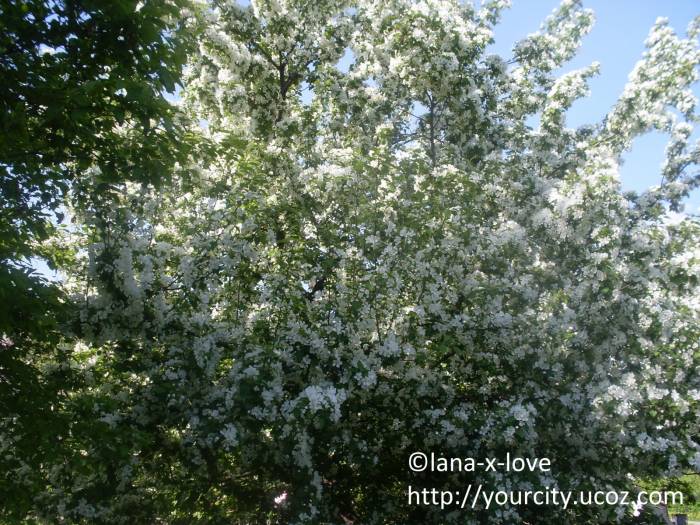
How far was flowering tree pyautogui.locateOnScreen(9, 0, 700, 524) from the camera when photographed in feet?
19.6

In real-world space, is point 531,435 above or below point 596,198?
below

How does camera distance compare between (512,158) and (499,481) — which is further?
(512,158)

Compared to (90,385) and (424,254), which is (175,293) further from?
(424,254)

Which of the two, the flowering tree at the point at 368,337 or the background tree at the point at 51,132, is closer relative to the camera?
the background tree at the point at 51,132

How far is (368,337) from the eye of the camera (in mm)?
6656

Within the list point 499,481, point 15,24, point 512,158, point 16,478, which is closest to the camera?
point 15,24

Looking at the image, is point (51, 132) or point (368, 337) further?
point (368, 337)

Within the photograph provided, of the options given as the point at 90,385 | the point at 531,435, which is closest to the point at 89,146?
the point at 90,385

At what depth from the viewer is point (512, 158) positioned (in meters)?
9.02

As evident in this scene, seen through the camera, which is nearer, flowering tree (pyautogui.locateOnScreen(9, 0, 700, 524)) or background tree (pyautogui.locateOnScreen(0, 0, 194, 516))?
background tree (pyautogui.locateOnScreen(0, 0, 194, 516))

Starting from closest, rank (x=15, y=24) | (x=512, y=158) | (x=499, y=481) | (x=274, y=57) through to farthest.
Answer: (x=15, y=24), (x=499, y=481), (x=512, y=158), (x=274, y=57)

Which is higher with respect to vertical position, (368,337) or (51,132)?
(51,132)

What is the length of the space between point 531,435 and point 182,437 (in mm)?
3974

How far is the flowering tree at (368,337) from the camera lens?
5969mm
